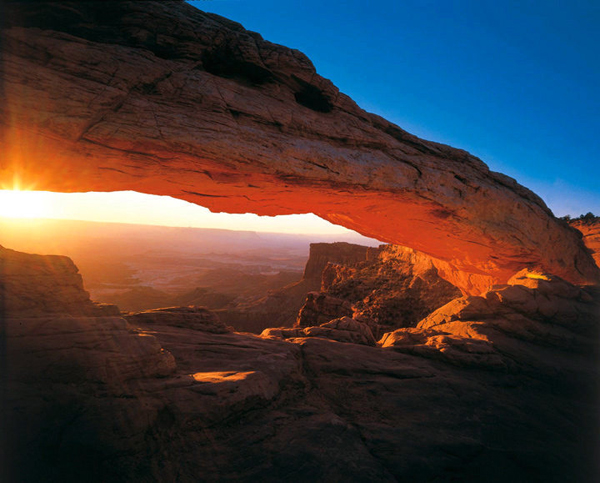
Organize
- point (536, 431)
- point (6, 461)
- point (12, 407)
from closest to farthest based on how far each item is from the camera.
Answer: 1. point (6, 461)
2. point (12, 407)
3. point (536, 431)

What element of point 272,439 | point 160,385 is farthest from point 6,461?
point 272,439

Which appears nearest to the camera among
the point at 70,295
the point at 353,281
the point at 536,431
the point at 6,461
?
the point at 6,461

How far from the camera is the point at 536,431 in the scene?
17.4 feet

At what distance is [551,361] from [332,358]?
648 cm

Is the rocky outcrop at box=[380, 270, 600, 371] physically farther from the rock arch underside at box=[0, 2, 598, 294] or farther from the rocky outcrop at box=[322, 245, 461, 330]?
the rocky outcrop at box=[322, 245, 461, 330]

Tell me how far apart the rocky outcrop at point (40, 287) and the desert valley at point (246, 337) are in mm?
46

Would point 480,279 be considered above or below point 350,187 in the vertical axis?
below

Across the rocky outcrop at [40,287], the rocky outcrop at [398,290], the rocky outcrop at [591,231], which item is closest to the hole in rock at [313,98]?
the rocky outcrop at [40,287]

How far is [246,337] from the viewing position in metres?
8.45

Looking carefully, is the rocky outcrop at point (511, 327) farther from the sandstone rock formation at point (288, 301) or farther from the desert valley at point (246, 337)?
the sandstone rock formation at point (288, 301)

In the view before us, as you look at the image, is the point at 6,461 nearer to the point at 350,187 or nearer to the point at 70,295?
the point at 70,295

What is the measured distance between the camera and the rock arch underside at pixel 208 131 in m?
5.74

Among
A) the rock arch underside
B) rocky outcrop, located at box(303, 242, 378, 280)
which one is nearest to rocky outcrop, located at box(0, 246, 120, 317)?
the rock arch underside

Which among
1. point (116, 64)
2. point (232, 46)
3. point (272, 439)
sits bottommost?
point (272, 439)
